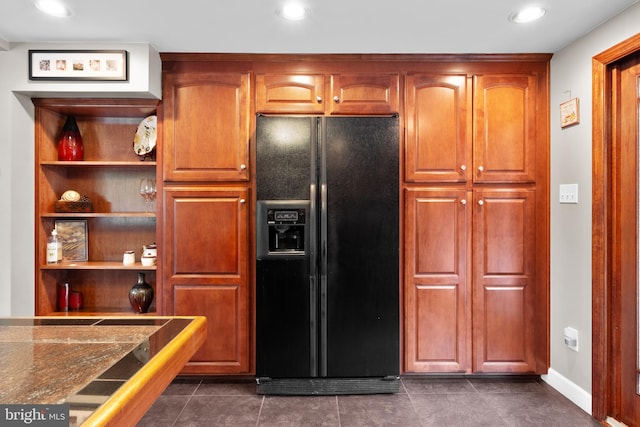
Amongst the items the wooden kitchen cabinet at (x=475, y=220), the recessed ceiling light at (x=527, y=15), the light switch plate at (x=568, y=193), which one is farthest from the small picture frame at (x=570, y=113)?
the recessed ceiling light at (x=527, y=15)

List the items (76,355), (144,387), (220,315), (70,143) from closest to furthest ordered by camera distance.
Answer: (144,387)
(76,355)
(220,315)
(70,143)

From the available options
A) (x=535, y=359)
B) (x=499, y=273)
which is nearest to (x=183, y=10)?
(x=499, y=273)

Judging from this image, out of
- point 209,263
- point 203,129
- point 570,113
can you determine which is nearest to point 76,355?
point 209,263

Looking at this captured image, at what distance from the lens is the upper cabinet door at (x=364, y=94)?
8.87 ft

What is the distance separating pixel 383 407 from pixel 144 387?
1.96m

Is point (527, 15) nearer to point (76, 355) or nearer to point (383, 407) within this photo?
point (383, 407)

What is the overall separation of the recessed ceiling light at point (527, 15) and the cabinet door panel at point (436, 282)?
3.58 feet

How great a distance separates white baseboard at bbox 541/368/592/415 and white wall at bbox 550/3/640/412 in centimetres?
2

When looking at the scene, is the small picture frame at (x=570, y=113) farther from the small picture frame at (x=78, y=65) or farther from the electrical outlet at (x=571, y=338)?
the small picture frame at (x=78, y=65)

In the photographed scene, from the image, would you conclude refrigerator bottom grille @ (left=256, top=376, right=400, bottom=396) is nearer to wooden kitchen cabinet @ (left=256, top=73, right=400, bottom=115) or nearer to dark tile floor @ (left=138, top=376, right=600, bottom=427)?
dark tile floor @ (left=138, top=376, right=600, bottom=427)

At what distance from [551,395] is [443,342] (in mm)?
747

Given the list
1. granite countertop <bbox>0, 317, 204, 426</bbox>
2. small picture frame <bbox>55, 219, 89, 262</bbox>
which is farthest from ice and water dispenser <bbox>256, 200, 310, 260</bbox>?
small picture frame <bbox>55, 219, 89, 262</bbox>

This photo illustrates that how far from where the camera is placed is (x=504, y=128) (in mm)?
2719

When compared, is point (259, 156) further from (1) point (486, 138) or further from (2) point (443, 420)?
(2) point (443, 420)
